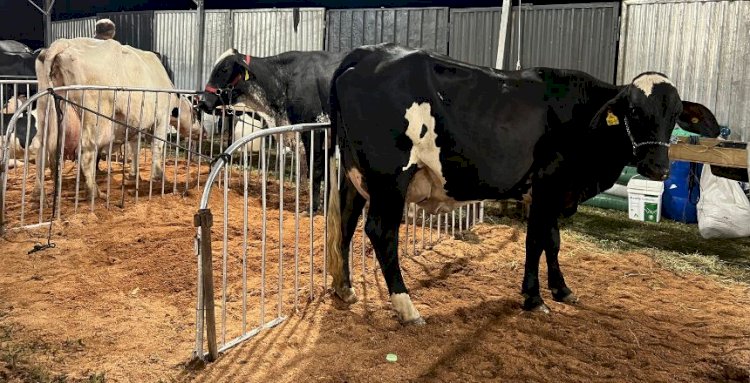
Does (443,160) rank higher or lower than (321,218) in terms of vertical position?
higher

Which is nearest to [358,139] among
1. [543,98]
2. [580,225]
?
[543,98]

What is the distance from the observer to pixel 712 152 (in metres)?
4.85

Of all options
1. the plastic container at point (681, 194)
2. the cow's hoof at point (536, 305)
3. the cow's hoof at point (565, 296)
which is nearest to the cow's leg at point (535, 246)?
the cow's hoof at point (536, 305)

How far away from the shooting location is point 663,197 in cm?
796

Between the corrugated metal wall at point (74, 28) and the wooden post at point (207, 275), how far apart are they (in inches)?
Answer: 670

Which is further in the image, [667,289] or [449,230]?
[449,230]

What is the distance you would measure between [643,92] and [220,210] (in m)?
4.80

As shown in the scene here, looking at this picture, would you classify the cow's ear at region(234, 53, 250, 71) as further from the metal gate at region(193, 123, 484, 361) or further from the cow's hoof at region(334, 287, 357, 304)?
the cow's hoof at region(334, 287, 357, 304)

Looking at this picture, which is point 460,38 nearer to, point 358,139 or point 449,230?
point 449,230

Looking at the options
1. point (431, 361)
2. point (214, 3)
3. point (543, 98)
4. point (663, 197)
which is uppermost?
point (214, 3)

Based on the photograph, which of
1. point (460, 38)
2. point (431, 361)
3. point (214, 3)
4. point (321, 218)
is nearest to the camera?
point (431, 361)

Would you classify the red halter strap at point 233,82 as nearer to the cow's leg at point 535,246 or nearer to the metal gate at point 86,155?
the metal gate at point 86,155

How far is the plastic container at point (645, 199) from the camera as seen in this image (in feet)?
25.4

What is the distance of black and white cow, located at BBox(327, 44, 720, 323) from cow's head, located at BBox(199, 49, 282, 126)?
12.4ft
